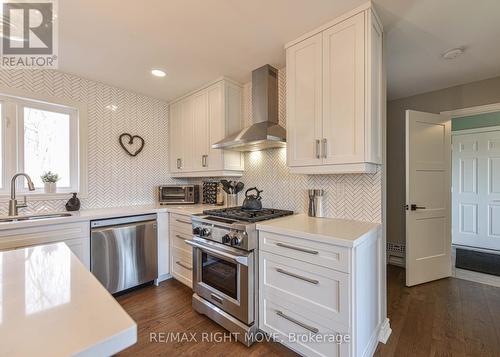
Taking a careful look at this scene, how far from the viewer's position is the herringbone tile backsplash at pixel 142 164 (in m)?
2.07

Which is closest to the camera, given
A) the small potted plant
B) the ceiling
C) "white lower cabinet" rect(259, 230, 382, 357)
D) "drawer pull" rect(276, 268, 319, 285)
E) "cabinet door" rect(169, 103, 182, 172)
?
"white lower cabinet" rect(259, 230, 382, 357)

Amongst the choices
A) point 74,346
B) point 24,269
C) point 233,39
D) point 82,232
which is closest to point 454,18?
point 233,39

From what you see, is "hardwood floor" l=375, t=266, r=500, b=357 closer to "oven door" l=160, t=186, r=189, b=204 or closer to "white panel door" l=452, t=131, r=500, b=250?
"white panel door" l=452, t=131, r=500, b=250

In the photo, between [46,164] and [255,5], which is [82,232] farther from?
[255,5]

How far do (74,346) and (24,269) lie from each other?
0.69 m

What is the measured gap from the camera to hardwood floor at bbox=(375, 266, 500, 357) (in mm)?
1710

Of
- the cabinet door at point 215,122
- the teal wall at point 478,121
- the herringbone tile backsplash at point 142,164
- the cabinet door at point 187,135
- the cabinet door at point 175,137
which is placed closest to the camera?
the herringbone tile backsplash at point 142,164

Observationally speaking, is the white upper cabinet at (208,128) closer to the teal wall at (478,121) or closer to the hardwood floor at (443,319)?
the hardwood floor at (443,319)

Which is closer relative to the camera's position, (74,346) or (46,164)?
(74,346)

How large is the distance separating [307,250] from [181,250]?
1665mm

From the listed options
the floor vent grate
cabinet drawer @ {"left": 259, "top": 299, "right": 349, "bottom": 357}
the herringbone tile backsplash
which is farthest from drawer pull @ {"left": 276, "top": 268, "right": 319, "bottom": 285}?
the floor vent grate

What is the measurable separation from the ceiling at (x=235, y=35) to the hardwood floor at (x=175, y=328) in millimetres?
2447

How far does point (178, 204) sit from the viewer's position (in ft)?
10.4

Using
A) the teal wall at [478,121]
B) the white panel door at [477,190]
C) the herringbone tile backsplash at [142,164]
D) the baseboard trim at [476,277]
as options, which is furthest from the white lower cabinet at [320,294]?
the teal wall at [478,121]
